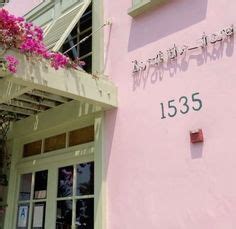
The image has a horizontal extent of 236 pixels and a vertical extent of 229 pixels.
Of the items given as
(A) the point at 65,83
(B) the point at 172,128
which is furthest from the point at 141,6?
(B) the point at 172,128

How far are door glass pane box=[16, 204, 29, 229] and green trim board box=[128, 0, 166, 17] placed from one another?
14.6 ft

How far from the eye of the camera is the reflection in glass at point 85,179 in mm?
6770

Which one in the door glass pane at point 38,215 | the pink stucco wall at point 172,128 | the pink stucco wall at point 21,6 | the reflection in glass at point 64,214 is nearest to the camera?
the pink stucco wall at point 172,128

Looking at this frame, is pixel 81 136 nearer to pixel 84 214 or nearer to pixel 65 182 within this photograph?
pixel 65 182

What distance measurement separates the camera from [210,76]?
543 cm

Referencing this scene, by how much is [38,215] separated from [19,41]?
3.74 meters

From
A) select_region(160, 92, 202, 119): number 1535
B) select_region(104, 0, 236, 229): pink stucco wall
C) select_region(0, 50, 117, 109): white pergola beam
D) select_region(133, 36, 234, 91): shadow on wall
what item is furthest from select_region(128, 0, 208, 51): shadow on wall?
select_region(160, 92, 202, 119): number 1535

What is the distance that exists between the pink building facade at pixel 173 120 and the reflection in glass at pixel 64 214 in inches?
41.5

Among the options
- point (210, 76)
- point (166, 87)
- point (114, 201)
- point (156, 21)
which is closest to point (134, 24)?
point (156, 21)

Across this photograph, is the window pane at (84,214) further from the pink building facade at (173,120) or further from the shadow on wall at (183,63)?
the shadow on wall at (183,63)

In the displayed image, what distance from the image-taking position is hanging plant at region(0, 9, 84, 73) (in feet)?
17.2

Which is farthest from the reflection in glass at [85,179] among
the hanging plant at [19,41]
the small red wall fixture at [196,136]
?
the small red wall fixture at [196,136]

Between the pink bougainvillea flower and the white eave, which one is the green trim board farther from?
the pink bougainvillea flower

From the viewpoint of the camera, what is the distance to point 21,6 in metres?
10.5
